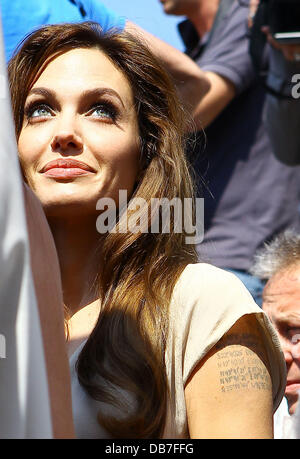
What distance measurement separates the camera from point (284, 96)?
2941 millimetres

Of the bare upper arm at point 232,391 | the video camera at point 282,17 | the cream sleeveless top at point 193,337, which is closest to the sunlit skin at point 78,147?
the cream sleeveless top at point 193,337

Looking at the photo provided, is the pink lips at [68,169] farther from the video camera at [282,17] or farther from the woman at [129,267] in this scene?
the video camera at [282,17]

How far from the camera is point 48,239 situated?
1.30m

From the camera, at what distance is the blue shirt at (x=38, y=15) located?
2.62 meters

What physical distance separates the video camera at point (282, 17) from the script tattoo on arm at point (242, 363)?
1480 millimetres

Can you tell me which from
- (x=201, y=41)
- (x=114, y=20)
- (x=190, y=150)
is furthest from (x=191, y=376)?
(x=201, y=41)

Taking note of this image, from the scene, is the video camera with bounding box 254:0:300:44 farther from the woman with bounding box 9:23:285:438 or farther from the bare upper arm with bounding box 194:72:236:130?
the woman with bounding box 9:23:285:438

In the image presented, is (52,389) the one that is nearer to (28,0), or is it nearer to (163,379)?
(163,379)

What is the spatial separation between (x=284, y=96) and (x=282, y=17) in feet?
0.83

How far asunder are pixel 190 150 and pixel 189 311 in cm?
85

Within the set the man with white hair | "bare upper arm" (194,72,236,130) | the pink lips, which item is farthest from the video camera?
the pink lips

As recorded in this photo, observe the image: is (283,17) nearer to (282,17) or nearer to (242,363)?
(282,17)

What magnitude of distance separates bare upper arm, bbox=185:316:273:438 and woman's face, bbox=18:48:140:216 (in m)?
0.47

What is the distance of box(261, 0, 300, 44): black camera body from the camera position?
2.92 meters
